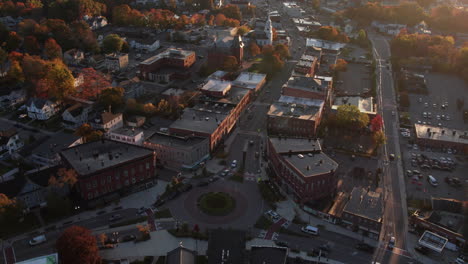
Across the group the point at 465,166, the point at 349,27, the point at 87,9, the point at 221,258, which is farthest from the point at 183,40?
the point at 221,258

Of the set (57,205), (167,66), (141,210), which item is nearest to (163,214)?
(141,210)

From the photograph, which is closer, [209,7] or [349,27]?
[349,27]

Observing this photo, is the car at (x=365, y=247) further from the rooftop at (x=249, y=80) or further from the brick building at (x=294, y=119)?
the rooftop at (x=249, y=80)

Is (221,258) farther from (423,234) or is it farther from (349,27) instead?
(349,27)

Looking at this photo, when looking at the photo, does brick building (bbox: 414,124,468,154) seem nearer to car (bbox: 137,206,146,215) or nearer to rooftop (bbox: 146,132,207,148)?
rooftop (bbox: 146,132,207,148)

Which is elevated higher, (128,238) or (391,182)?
(391,182)

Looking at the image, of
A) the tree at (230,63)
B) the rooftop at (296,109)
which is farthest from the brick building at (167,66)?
the rooftop at (296,109)

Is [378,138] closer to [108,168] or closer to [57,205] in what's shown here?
[108,168]
